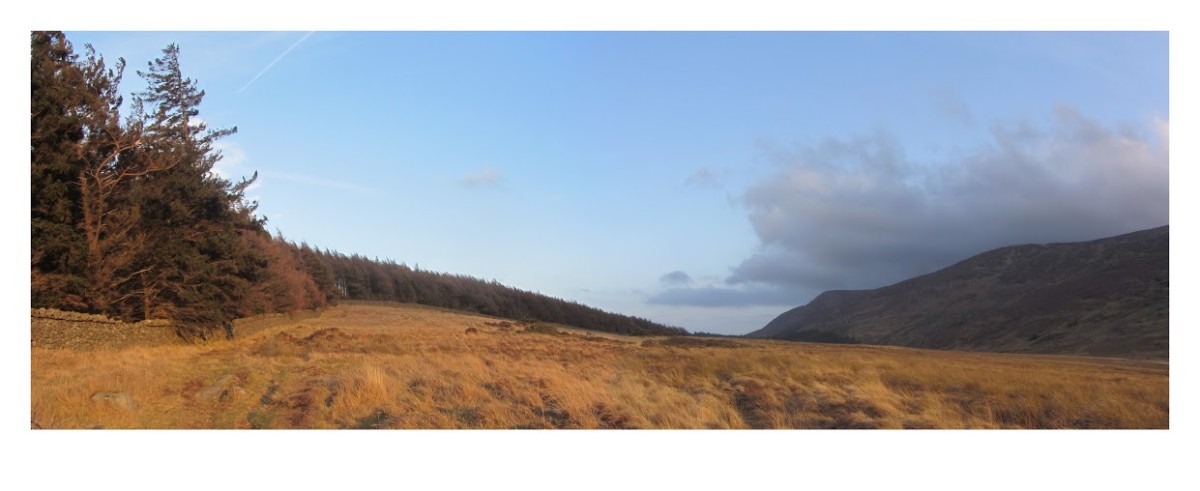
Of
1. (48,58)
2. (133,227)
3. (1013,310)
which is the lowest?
(1013,310)

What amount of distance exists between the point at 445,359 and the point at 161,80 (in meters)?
24.2

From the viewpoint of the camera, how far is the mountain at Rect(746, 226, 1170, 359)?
1567 inches

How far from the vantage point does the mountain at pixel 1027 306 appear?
131 feet

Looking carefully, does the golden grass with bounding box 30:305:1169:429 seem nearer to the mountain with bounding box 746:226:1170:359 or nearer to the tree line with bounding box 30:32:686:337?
the tree line with bounding box 30:32:686:337

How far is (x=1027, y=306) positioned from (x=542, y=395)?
5666cm

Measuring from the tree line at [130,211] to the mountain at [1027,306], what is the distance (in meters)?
37.1

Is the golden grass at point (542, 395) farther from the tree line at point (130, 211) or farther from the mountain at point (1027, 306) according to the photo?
the mountain at point (1027, 306)

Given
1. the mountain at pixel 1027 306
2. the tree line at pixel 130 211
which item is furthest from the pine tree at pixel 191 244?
the mountain at pixel 1027 306

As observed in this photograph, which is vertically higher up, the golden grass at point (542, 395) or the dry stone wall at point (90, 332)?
the dry stone wall at point (90, 332)

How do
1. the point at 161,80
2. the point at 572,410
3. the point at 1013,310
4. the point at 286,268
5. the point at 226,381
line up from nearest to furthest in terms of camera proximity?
the point at 572,410 < the point at 226,381 < the point at 161,80 < the point at 286,268 < the point at 1013,310

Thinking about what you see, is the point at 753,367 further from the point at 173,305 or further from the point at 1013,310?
the point at 1013,310

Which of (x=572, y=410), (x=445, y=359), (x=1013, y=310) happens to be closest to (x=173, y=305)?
(x=445, y=359)

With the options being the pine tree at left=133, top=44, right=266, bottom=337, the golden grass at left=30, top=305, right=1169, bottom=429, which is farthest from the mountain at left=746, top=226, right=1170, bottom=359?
the pine tree at left=133, top=44, right=266, bottom=337

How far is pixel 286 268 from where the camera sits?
37969 mm
